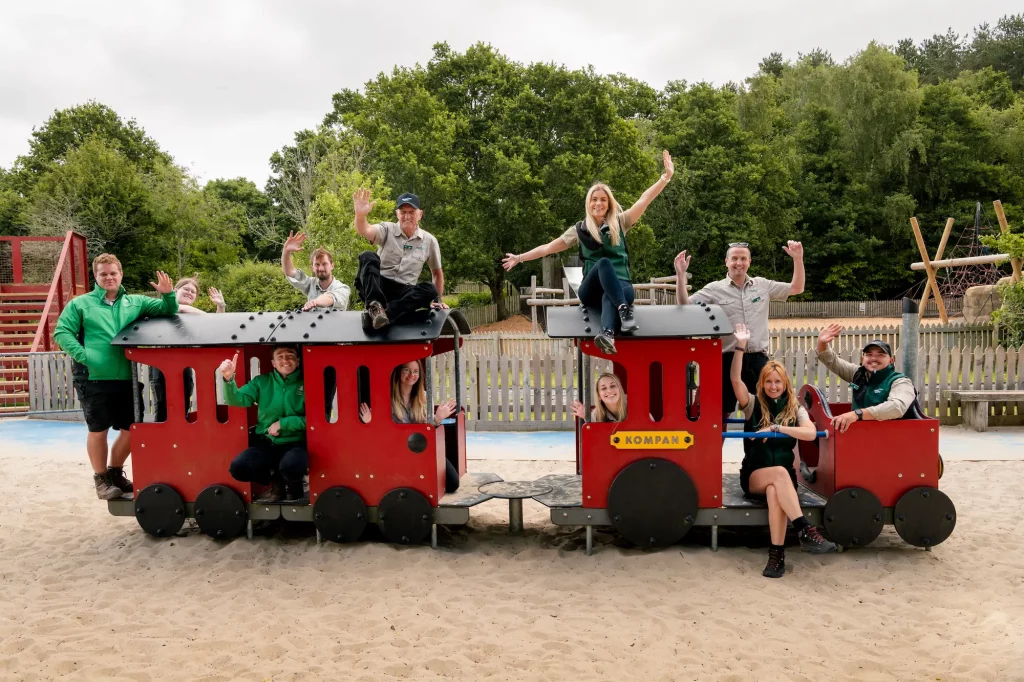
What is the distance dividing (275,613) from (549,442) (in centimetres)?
603

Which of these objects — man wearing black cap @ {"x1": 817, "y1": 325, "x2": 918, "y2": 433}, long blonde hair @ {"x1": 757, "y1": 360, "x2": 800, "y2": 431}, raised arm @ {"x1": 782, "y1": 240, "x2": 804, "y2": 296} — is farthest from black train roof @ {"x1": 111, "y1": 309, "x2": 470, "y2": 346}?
man wearing black cap @ {"x1": 817, "y1": 325, "x2": 918, "y2": 433}

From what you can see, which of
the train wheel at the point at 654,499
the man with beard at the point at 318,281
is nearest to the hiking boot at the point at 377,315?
the man with beard at the point at 318,281

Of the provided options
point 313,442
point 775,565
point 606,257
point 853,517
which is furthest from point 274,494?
point 853,517

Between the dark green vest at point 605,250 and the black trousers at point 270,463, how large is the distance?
272 centimetres

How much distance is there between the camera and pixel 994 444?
972 centimetres

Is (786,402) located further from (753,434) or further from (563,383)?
(563,383)

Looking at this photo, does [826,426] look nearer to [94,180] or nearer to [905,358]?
[905,358]

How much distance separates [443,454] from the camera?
6121mm

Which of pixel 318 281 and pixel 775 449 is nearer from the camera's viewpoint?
pixel 775 449

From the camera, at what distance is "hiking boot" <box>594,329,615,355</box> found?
5.25 metres

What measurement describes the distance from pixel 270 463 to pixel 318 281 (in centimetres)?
200

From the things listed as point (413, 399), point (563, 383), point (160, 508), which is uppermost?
point (413, 399)

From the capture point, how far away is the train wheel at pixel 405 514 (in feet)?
18.8

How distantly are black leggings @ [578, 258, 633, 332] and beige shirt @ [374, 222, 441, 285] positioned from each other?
4.11 feet
